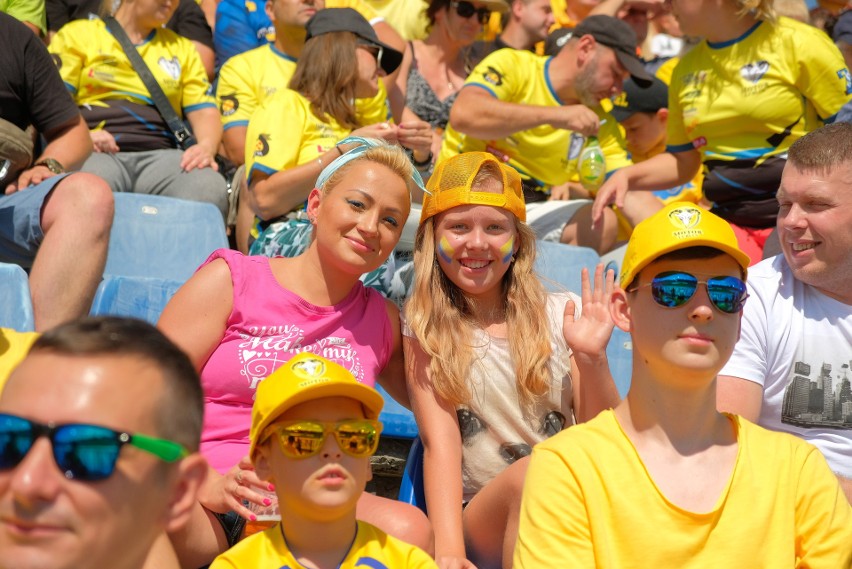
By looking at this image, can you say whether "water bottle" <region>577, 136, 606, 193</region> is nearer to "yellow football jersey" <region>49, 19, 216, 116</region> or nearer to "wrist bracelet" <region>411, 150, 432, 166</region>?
"wrist bracelet" <region>411, 150, 432, 166</region>

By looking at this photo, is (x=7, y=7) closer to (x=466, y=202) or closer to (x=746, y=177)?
(x=466, y=202)

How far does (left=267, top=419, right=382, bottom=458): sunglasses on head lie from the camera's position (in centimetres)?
221

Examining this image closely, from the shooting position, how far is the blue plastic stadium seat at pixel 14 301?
3268 millimetres

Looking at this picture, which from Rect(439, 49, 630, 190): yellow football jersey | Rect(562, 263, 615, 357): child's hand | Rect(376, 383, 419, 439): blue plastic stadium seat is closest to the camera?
Rect(562, 263, 615, 357): child's hand

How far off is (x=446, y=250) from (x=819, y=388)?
115 cm

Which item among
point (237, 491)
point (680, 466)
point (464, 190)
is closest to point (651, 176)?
point (464, 190)

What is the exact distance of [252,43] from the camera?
6090mm

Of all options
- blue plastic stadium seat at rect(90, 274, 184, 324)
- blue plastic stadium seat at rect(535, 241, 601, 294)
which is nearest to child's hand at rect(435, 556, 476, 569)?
blue plastic stadium seat at rect(90, 274, 184, 324)

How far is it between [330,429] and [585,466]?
0.53m

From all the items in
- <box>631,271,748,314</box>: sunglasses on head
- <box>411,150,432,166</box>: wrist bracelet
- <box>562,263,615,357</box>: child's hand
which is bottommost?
<box>562,263,615,357</box>: child's hand

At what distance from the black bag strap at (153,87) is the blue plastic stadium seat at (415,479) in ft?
8.72

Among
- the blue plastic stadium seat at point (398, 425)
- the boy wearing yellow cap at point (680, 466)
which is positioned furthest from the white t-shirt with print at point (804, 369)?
the blue plastic stadium seat at point (398, 425)

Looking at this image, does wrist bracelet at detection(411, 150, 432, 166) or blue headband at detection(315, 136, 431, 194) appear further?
wrist bracelet at detection(411, 150, 432, 166)

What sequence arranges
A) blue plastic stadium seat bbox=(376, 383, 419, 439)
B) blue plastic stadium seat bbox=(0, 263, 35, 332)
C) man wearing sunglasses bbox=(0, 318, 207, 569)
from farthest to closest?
blue plastic stadium seat bbox=(376, 383, 419, 439)
blue plastic stadium seat bbox=(0, 263, 35, 332)
man wearing sunglasses bbox=(0, 318, 207, 569)
